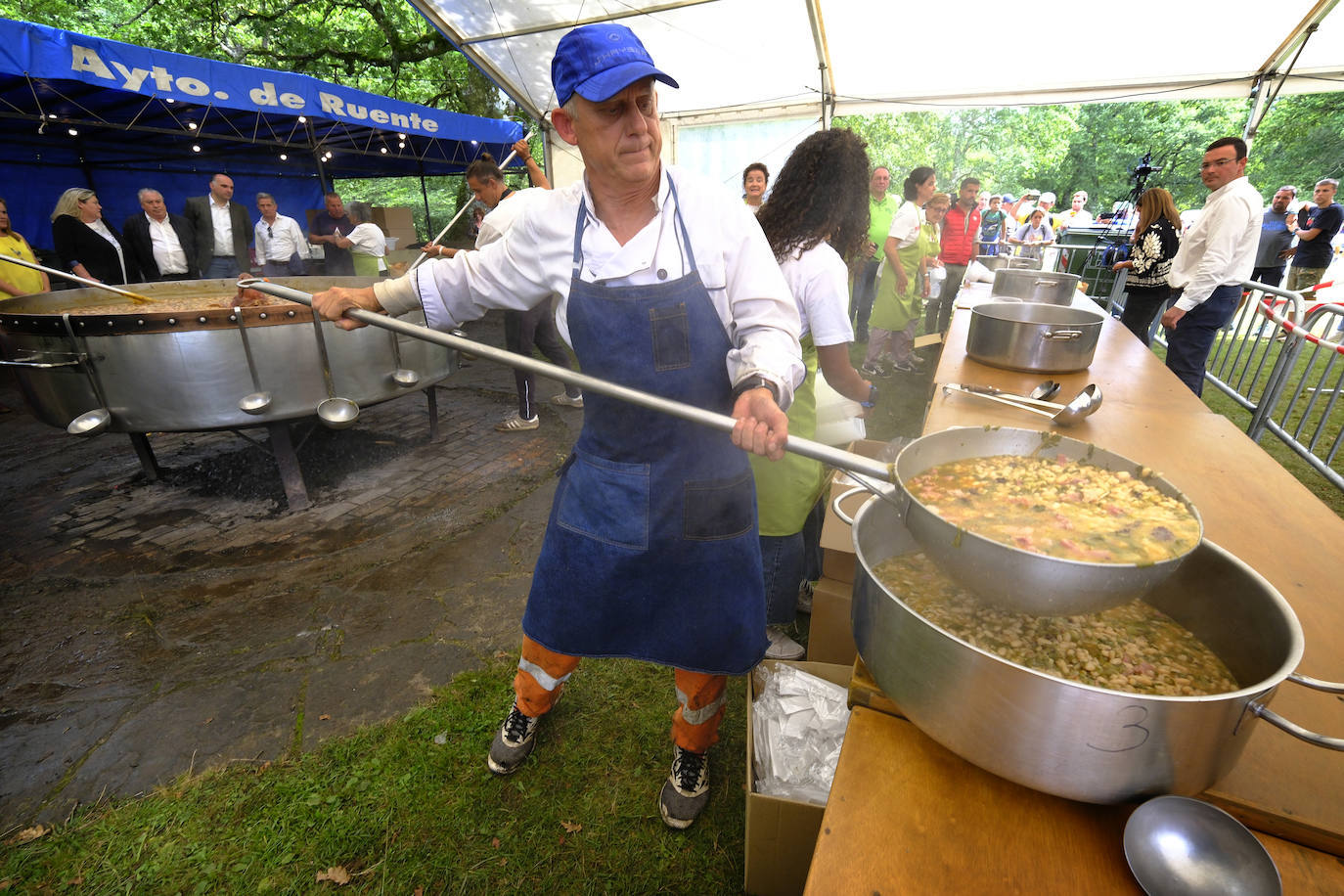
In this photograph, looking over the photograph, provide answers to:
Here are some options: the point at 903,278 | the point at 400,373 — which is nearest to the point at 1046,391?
the point at 400,373

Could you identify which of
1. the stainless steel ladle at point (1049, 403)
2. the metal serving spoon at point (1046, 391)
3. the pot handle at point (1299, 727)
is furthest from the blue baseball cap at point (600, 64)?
the metal serving spoon at point (1046, 391)

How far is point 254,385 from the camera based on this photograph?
12.1 ft

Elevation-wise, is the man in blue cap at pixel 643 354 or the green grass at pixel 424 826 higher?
the man in blue cap at pixel 643 354

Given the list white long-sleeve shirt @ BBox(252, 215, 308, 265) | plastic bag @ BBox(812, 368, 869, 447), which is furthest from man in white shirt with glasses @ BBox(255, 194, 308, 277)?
plastic bag @ BBox(812, 368, 869, 447)

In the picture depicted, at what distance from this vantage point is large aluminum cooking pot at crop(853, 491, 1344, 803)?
0.79 meters

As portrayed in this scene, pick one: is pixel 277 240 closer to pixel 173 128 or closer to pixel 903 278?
pixel 173 128

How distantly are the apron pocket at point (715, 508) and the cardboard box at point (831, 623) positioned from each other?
679 mm

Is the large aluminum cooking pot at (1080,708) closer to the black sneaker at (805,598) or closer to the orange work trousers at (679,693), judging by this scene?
the orange work trousers at (679,693)

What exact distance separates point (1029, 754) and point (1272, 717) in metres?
0.29

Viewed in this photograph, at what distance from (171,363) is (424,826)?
3.11 meters

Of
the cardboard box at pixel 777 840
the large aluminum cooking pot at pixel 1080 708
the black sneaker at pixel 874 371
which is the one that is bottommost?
the black sneaker at pixel 874 371

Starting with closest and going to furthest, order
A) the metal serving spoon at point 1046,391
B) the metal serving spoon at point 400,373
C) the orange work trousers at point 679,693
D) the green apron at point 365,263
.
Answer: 1. the orange work trousers at point 679,693
2. the metal serving spoon at point 1046,391
3. the metal serving spoon at point 400,373
4. the green apron at point 365,263

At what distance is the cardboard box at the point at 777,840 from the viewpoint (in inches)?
66.3

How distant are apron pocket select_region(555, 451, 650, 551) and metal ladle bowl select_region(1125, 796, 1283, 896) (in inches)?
50.0
